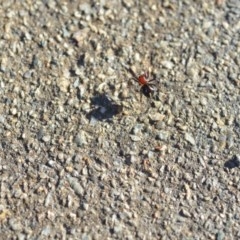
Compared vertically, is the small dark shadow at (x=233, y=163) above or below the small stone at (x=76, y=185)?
above

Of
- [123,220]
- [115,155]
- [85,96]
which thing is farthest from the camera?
[85,96]

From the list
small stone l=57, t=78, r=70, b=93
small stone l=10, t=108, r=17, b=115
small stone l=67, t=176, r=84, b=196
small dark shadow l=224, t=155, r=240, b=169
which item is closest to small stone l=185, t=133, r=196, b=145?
small dark shadow l=224, t=155, r=240, b=169

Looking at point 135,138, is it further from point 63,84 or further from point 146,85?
point 63,84

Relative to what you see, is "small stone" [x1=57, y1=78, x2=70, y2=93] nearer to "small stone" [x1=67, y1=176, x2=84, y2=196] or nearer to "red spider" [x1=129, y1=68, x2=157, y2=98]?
"red spider" [x1=129, y1=68, x2=157, y2=98]

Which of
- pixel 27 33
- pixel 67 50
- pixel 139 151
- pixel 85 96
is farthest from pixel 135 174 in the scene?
pixel 27 33

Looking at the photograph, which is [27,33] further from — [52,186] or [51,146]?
[52,186]

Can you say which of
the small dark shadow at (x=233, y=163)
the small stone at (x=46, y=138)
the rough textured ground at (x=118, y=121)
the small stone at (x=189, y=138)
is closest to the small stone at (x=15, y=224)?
the rough textured ground at (x=118, y=121)

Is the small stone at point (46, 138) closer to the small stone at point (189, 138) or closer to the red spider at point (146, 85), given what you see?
the red spider at point (146, 85)
